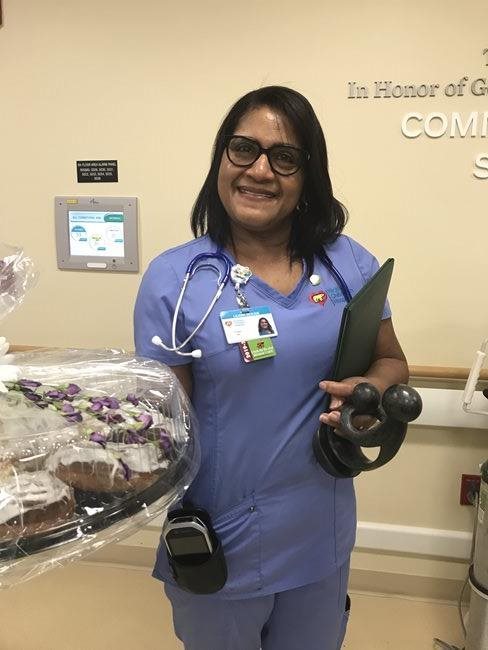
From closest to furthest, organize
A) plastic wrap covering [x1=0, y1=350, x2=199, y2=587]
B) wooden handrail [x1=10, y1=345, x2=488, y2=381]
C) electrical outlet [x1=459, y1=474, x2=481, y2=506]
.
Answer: plastic wrap covering [x1=0, y1=350, x2=199, y2=587], wooden handrail [x1=10, y1=345, x2=488, y2=381], electrical outlet [x1=459, y1=474, x2=481, y2=506]

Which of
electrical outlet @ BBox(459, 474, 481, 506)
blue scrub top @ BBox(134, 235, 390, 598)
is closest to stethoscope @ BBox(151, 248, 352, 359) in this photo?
blue scrub top @ BBox(134, 235, 390, 598)

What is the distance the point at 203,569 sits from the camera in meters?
0.94

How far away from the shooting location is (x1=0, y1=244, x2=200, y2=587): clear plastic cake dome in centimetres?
55

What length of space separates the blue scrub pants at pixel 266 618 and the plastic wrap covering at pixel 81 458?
0.47 m

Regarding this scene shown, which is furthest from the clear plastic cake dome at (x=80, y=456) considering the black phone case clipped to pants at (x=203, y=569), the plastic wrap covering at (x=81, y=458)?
the black phone case clipped to pants at (x=203, y=569)

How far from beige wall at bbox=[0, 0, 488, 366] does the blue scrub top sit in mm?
720

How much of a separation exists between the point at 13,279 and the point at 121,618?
1.47 m

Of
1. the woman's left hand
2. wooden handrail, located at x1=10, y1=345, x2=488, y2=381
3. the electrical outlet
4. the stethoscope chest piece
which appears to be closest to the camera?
the stethoscope chest piece

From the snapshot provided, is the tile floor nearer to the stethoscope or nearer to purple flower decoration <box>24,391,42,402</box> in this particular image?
the stethoscope

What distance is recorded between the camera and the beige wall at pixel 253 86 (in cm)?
154

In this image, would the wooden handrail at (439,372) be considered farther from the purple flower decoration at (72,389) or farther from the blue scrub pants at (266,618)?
the purple flower decoration at (72,389)

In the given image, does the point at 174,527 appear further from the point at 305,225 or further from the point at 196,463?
the point at 305,225

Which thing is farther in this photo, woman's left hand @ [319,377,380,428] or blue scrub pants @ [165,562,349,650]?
blue scrub pants @ [165,562,349,650]

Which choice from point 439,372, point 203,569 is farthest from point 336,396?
point 439,372
